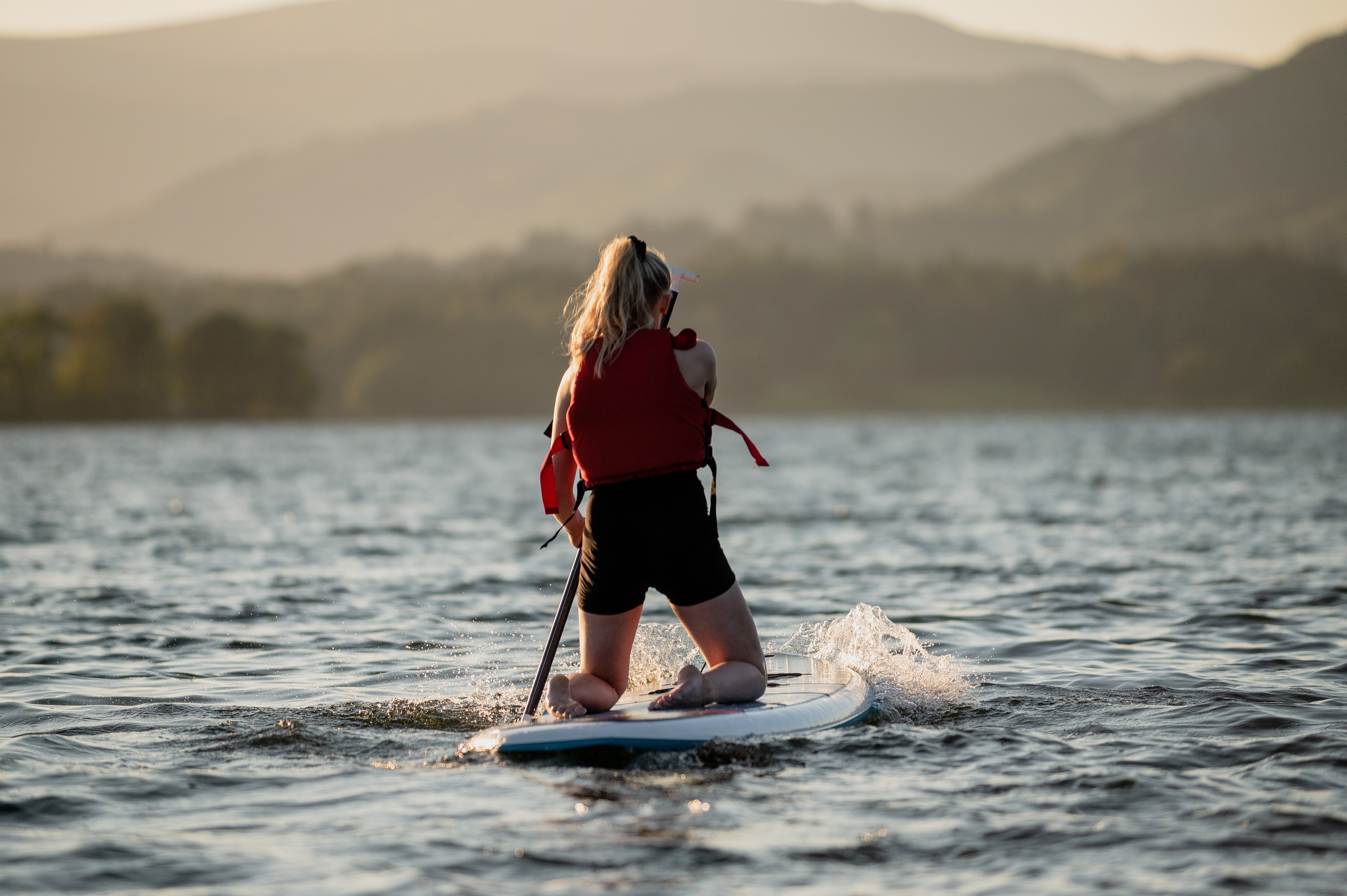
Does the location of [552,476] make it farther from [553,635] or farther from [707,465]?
[553,635]

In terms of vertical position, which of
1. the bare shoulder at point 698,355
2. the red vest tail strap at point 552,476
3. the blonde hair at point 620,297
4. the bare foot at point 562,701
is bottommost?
the bare foot at point 562,701

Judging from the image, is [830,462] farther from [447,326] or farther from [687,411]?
[447,326]

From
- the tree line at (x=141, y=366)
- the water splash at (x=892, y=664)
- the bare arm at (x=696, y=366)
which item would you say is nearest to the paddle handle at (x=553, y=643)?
the bare arm at (x=696, y=366)

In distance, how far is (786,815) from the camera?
523 cm

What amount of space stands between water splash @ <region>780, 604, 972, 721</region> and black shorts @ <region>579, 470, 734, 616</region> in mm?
1620

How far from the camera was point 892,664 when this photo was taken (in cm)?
789

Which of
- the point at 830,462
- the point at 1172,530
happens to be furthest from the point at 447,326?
the point at 1172,530

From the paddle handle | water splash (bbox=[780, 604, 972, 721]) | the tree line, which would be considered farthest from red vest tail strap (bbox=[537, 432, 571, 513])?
the tree line

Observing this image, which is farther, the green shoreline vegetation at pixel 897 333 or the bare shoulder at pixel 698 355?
the green shoreline vegetation at pixel 897 333

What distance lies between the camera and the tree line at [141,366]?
330 ft

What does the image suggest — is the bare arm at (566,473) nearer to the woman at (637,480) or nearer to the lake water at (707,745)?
the woman at (637,480)

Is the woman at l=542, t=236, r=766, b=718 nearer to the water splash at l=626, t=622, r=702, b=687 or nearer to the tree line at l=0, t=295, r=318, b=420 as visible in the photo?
the water splash at l=626, t=622, r=702, b=687

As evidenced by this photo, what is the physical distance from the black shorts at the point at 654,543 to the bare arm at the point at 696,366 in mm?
421

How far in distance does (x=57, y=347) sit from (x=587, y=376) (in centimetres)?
10951
